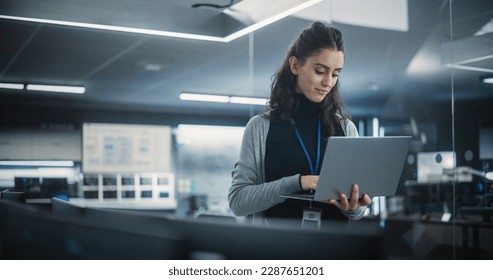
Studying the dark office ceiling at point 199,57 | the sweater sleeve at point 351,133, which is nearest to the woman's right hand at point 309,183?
the sweater sleeve at point 351,133

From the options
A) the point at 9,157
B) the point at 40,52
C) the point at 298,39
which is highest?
the point at 40,52

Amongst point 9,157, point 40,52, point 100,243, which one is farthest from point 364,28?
point 100,243

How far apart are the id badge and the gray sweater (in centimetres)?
8

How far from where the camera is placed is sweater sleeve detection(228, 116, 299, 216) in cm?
159

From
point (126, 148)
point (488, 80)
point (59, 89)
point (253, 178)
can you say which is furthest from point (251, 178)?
point (126, 148)

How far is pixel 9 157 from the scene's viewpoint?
2441 mm

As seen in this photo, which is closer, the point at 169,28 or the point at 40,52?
the point at 169,28

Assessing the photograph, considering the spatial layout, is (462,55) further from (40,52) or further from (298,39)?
(40,52)

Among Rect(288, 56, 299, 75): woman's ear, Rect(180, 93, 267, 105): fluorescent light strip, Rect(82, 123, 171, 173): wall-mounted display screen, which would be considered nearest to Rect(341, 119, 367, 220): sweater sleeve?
Rect(288, 56, 299, 75): woman's ear

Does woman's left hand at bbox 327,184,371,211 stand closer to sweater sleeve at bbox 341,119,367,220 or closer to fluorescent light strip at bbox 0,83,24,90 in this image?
sweater sleeve at bbox 341,119,367,220

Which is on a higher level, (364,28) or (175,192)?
(364,28)

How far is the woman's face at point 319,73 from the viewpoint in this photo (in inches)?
66.4

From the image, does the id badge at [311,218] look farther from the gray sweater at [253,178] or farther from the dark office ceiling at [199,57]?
the dark office ceiling at [199,57]
